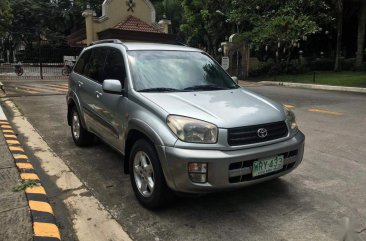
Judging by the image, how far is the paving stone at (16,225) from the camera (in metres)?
3.32

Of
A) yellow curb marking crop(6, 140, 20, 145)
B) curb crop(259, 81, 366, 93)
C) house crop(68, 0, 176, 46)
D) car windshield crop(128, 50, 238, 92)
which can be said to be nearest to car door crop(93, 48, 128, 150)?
car windshield crop(128, 50, 238, 92)

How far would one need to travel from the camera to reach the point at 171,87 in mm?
4527

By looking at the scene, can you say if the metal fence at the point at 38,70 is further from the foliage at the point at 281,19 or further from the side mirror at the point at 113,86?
Answer: the side mirror at the point at 113,86

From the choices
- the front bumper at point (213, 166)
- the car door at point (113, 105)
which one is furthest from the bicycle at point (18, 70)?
the front bumper at point (213, 166)

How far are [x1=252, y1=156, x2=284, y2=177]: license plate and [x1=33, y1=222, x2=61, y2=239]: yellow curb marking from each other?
6.54ft

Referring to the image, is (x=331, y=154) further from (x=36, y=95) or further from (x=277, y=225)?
(x=36, y=95)

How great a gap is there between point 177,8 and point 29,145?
4505 cm

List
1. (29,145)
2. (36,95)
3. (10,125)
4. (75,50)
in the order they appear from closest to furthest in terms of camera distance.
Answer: (29,145) → (10,125) → (36,95) → (75,50)

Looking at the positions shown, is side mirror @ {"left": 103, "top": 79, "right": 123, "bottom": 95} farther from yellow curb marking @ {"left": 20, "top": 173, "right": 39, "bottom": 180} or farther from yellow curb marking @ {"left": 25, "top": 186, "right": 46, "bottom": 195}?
yellow curb marking @ {"left": 20, "top": 173, "right": 39, "bottom": 180}

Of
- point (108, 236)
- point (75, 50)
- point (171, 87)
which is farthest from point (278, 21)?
point (108, 236)

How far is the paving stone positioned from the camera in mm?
3320

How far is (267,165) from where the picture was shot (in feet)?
12.5

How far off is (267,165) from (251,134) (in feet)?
1.26

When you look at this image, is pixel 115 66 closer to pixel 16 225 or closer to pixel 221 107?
pixel 221 107
